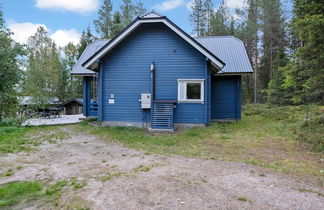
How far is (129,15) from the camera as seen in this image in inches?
939

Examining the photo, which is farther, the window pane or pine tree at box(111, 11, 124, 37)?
pine tree at box(111, 11, 124, 37)

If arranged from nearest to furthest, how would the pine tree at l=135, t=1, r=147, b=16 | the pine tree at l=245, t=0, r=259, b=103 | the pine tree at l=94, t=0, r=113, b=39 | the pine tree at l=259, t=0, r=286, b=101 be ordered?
1. the pine tree at l=259, t=0, r=286, b=101
2. the pine tree at l=245, t=0, r=259, b=103
3. the pine tree at l=135, t=1, r=147, b=16
4. the pine tree at l=94, t=0, r=113, b=39

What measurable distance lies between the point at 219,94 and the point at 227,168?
7.33 metres

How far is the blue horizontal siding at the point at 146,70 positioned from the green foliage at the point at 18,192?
611 centimetres

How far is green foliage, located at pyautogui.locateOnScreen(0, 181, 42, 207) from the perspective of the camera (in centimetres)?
273

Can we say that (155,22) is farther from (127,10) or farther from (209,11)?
(127,10)

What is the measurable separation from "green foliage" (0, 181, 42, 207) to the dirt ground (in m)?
0.26

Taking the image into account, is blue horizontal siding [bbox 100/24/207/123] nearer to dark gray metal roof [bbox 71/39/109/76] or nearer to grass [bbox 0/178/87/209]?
dark gray metal roof [bbox 71/39/109/76]

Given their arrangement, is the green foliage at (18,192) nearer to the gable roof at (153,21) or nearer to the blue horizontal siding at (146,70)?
the blue horizontal siding at (146,70)

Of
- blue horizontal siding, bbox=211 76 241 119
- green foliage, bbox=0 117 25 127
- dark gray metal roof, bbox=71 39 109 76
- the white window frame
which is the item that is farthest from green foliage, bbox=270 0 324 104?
green foliage, bbox=0 117 25 127

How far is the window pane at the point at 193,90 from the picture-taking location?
893cm

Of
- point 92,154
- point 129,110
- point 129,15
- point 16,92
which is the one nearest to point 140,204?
point 92,154

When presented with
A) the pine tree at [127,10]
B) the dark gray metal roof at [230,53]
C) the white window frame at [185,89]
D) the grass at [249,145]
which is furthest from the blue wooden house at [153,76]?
the pine tree at [127,10]

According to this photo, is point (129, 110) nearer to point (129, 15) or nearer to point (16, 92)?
point (16, 92)
